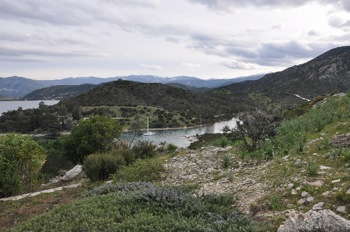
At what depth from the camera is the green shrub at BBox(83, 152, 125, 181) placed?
1555 centimetres

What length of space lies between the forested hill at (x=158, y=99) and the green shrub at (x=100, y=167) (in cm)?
12127

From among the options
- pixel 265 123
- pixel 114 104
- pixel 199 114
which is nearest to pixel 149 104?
pixel 114 104

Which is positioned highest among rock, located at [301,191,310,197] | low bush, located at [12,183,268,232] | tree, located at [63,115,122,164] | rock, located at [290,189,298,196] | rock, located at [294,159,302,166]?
rock, located at [294,159,302,166]

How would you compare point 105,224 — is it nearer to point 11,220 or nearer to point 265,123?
point 11,220

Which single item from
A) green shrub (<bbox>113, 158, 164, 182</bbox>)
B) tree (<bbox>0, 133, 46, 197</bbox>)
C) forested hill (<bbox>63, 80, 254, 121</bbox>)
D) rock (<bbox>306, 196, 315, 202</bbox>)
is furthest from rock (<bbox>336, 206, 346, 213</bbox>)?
forested hill (<bbox>63, 80, 254, 121</bbox>)

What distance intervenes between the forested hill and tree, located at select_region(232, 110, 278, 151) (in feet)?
400

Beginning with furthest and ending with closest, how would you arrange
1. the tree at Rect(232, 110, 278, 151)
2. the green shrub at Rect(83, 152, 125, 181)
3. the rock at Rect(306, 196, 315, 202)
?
the green shrub at Rect(83, 152, 125, 181) → the tree at Rect(232, 110, 278, 151) → the rock at Rect(306, 196, 315, 202)

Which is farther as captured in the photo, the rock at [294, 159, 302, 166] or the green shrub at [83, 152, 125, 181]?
the green shrub at [83, 152, 125, 181]

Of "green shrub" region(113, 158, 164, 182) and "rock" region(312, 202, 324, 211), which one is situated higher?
"rock" region(312, 202, 324, 211)

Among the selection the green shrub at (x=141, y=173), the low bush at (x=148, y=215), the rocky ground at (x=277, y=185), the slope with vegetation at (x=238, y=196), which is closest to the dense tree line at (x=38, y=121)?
the green shrub at (x=141, y=173)

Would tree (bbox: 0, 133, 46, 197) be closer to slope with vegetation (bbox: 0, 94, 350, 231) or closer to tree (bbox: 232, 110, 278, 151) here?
slope with vegetation (bbox: 0, 94, 350, 231)

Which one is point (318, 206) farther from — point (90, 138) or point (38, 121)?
point (38, 121)

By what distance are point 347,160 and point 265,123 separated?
5864 millimetres

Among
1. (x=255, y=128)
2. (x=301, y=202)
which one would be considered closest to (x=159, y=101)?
(x=255, y=128)
